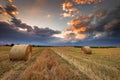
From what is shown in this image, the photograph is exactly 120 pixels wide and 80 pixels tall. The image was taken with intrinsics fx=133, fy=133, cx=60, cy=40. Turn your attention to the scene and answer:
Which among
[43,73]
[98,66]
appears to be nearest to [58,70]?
[43,73]

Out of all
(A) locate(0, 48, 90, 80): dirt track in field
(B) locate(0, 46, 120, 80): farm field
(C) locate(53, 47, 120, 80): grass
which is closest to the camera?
(A) locate(0, 48, 90, 80): dirt track in field

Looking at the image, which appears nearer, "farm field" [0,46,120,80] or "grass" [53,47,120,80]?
"farm field" [0,46,120,80]

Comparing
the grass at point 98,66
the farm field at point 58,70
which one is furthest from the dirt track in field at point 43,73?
the grass at point 98,66

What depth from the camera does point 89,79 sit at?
6.38 m

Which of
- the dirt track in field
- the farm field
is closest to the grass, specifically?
the farm field

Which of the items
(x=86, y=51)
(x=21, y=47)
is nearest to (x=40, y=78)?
(x=21, y=47)

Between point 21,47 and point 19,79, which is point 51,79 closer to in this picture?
point 19,79

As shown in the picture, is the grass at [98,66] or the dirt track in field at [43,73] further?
the grass at [98,66]

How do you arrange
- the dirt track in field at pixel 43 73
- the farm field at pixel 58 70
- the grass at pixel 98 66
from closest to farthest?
the dirt track in field at pixel 43 73 → the farm field at pixel 58 70 → the grass at pixel 98 66

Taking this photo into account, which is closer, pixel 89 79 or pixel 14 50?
pixel 89 79

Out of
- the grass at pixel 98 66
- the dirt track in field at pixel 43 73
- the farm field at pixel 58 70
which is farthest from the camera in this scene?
the grass at pixel 98 66

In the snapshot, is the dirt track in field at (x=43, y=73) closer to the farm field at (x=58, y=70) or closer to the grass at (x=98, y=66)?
the farm field at (x=58, y=70)

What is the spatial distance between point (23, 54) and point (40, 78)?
6956mm

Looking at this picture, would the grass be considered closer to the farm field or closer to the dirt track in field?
the farm field
